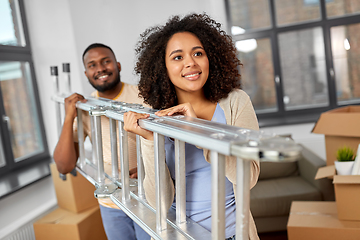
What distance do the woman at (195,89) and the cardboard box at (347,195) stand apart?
0.84 m

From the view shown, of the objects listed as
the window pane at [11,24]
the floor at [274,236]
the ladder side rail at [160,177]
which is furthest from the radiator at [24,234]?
the ladder side rail at [160,177]

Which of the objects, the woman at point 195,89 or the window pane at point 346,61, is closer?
the woman at point 195,89

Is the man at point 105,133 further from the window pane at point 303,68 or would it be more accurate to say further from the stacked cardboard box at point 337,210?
the window pane at point 303,68

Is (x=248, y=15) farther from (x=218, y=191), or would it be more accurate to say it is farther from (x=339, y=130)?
(x=218, y=191)

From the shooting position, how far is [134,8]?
3.57m

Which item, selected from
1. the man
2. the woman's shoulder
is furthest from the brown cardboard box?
the woman's shoulder

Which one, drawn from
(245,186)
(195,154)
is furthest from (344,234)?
(245,186)

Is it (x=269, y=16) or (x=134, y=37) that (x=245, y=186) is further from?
(x=269, y=16)

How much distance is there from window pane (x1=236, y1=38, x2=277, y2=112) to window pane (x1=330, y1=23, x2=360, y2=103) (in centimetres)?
78

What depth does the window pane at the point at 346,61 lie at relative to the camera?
13.0 ft

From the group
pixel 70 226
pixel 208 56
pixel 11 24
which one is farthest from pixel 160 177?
pixel 11 24

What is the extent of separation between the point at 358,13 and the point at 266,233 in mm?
2835

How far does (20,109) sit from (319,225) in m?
2.65

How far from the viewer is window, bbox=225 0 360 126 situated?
3988mm
